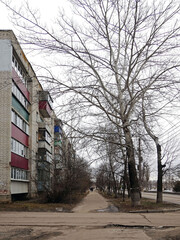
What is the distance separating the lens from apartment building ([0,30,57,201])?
23.3 metres

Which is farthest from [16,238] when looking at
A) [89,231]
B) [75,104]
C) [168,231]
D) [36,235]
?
[75,104]

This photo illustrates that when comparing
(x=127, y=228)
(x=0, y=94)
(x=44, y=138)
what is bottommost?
(x=127, y=228)

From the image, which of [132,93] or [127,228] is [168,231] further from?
[132,93]

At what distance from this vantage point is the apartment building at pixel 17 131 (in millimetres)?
23328

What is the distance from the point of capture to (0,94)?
2389 centimetres

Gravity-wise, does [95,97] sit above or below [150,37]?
below

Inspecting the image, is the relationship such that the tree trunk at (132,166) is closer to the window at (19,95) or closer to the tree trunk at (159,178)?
the tree trunk at (159,178)

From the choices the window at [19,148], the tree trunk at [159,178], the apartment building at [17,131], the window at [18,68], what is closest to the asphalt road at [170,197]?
the tree trunk at [159,178]

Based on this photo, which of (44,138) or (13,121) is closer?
(13,121)

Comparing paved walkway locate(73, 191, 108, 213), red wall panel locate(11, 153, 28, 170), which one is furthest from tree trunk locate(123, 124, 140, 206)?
red wall panel locate(11, 153, 28, 170)

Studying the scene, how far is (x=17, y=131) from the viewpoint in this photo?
26.9 meters

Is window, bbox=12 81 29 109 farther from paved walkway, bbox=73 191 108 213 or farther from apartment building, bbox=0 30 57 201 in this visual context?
paved walkway, bbox=73 191 108 213

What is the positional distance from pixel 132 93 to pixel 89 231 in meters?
9.85

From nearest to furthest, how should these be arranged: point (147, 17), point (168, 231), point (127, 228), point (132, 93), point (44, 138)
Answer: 1. point (168, 231)
2. point (127, 228)
3. point (147, 17)
4. point (132, 93)
5. point (44, 138)
